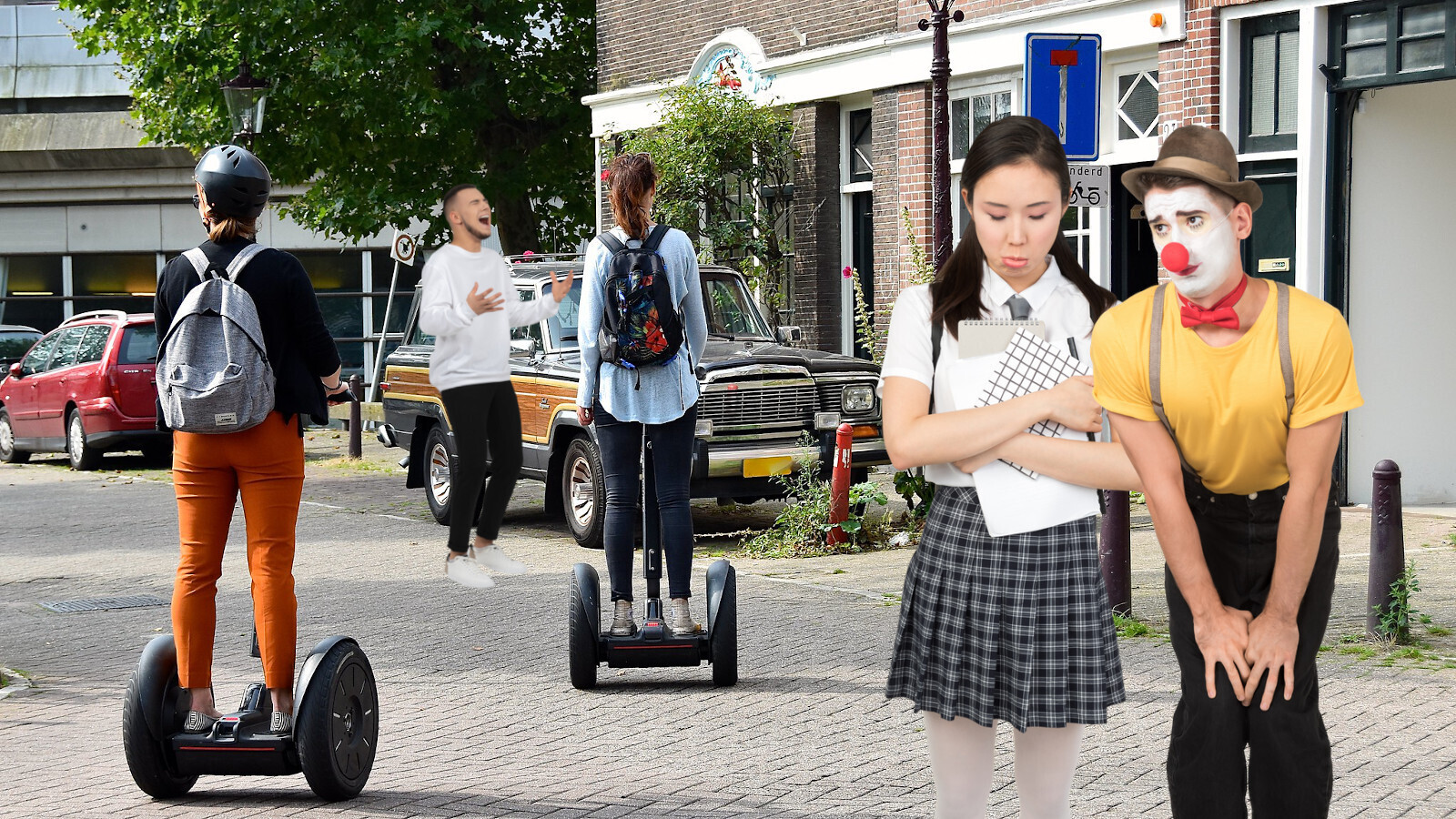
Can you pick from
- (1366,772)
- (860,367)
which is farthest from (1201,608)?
(860,367)

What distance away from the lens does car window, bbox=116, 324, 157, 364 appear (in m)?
21.4

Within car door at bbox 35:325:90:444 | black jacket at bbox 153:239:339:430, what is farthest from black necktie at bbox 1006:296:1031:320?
car door at bbox 35:325:90:444

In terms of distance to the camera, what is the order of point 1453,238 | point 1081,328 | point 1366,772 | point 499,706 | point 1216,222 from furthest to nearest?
point 1453,238 → point 499,706 → point 1366,772 → point 1081,328 → point 1216,222

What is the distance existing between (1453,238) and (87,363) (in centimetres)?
1609

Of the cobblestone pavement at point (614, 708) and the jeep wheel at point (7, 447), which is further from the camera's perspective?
the jeep wheel at point (7, 447)

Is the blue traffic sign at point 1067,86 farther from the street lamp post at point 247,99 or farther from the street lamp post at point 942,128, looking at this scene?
the street lamp post at point 247,99

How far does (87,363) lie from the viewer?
2167cm

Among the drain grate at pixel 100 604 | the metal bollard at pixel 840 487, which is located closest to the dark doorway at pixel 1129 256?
the metal bollard at pixel 840 487

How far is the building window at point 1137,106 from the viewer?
1586 centimetres

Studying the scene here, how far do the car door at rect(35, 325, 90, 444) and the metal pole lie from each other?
2071cm

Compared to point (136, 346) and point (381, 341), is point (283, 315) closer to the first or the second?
point (381, 341)

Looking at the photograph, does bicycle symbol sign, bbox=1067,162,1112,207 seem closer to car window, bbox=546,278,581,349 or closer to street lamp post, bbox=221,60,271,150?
car window, bbox=546,278,581,349

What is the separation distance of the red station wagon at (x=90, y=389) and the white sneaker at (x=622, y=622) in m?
14.5

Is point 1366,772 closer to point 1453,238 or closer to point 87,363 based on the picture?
point 1453,238
